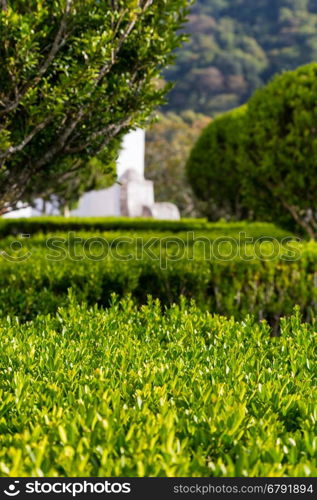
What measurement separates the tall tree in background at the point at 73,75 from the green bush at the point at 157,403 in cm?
257

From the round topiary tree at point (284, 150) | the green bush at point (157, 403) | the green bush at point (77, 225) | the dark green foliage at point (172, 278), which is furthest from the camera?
the green bush at point (77, 225)

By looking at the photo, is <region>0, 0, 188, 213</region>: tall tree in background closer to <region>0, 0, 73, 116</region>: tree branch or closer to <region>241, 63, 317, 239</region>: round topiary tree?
<region>0, 0, 73, 116</region>: tree branch

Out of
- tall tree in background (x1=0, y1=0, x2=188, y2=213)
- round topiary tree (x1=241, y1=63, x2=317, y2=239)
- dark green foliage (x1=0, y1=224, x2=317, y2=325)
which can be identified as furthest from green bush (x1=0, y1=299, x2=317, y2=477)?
round topiary tree (x1=241, y1=63, x2=317, y2=239)

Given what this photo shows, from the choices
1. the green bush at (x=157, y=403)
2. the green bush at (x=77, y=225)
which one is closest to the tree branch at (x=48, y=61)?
the green bush at (x=157, y=403)

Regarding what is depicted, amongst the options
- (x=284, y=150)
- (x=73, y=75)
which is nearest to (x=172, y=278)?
(x=73, y=75)

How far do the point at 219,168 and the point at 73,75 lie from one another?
17904mm

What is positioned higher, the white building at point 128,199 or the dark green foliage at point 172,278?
the white building at point 128,199

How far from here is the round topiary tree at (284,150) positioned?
38.5ft

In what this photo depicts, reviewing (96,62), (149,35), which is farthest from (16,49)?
(149,35)

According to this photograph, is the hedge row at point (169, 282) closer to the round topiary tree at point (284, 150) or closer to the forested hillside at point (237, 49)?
the round topiary tree at point (284, 150)

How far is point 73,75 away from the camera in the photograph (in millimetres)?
5109

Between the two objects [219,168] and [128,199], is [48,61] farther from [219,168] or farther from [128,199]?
[128,199]

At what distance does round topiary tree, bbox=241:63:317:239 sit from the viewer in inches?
463

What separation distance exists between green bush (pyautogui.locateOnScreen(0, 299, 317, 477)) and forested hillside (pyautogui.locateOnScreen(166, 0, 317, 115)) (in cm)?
5333
